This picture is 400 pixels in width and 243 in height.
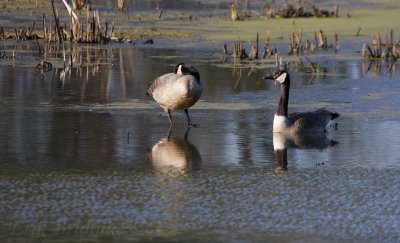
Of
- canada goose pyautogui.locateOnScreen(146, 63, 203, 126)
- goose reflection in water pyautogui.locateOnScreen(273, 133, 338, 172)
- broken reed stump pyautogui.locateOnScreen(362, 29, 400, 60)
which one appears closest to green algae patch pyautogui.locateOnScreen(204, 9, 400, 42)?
broken reed stump pyautogui.locateOnScreen(362, 29, 400, 60)

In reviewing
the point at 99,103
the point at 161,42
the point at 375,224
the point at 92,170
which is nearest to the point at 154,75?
the point at 99,103

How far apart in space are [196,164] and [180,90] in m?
2.26

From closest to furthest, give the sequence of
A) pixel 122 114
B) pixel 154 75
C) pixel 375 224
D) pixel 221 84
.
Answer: pixel 375 224
pixel 122 114
pixel 221 84
pixel 154 75

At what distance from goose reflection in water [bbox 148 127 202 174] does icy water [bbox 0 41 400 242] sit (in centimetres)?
2

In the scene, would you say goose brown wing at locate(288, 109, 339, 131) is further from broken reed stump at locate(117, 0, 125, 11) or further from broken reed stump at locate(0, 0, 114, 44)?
broken reed stump at locate(117, 0, 125, 11)

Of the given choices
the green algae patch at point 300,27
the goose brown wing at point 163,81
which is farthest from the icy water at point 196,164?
the green algae patch at point 300,27

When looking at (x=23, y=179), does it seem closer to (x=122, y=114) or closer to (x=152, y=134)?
(x=152, y=134)

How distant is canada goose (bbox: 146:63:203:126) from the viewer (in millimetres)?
12516

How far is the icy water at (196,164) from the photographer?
7.90 meters

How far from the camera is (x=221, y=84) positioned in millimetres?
16797

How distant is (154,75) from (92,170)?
8077 mm

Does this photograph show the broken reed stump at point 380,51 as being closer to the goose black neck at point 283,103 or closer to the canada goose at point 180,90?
the goose black neck at point 283,103

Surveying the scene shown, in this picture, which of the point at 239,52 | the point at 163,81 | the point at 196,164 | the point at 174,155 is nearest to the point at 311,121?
the point at 163,81

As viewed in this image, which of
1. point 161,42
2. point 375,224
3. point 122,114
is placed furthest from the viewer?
point 161,42
